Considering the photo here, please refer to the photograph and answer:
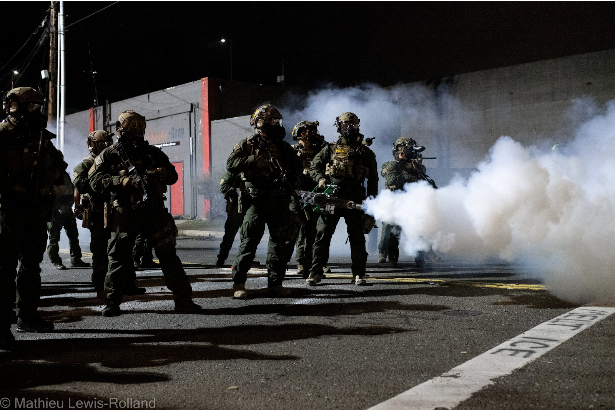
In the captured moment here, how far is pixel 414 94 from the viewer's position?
2384 cm

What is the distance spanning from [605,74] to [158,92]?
23548mm

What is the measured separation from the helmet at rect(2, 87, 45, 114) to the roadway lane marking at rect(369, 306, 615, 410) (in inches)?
144

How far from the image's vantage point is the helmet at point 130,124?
211 inches

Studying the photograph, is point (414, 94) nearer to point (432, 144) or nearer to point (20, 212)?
point (432, 144)

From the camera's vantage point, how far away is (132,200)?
5383mm

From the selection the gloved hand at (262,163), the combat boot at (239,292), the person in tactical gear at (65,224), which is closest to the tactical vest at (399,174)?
the gloved hand at (262,163)

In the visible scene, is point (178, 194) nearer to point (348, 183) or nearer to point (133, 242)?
point (348, 183)

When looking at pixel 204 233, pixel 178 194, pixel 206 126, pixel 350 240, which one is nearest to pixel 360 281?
pixel 350 240

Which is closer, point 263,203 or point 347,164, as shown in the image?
point 263,203

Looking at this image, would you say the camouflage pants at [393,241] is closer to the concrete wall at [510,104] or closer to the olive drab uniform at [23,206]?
the olive drab uniform at [23,206]

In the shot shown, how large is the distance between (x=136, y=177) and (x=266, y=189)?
1.48 m

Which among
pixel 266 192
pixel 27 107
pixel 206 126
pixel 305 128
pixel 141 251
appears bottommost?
pixel 141 251

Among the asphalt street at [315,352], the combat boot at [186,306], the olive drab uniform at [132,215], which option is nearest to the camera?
the asphalt street at [315,352]

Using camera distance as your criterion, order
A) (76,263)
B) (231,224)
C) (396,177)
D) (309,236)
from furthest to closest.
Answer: (76,263) < (396,177) < (231,224) < (309,236)
